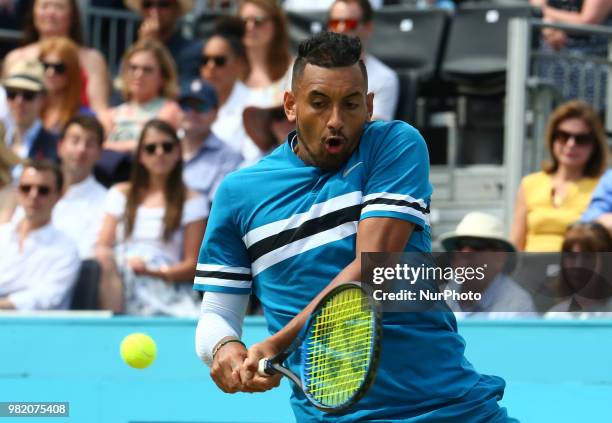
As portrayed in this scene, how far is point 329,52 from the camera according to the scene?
10.6 ft

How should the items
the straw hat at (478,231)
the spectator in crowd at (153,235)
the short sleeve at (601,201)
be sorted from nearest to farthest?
1. the short sleeve at (601,201)
2. the straw hat at (478,231)
3. the spectator in crowd at (153,235)

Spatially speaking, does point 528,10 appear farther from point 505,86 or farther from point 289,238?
point 289,238

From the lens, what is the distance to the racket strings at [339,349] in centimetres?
289

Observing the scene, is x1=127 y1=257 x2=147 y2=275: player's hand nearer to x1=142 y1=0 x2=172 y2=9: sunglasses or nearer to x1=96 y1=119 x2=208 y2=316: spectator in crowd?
x1=96 y1=119 x2=208 y2=316: spectator in crowd

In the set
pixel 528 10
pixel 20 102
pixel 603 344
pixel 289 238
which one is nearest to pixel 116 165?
pixel 20 102

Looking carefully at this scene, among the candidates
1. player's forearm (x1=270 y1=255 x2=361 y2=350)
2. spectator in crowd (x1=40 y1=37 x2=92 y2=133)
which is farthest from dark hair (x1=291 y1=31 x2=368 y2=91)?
spectator in crowd (x1=40 y1=37 x2=92 y2=133)

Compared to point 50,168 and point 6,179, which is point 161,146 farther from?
point 6,179

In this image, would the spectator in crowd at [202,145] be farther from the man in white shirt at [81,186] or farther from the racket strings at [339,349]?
the racket strings at [339,349]

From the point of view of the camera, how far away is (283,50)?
8070 millimetres

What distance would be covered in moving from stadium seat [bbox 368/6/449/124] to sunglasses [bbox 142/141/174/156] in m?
2.02

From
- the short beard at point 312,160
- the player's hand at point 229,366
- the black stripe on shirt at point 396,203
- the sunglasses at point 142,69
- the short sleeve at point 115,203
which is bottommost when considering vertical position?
the short sleeve at point 115,203

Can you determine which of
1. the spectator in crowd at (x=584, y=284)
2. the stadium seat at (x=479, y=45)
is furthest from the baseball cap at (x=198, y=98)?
the spectator in crowd at (x=584, y=284)

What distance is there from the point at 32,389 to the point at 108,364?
1.31ft

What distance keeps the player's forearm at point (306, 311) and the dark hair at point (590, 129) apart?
3.98m
